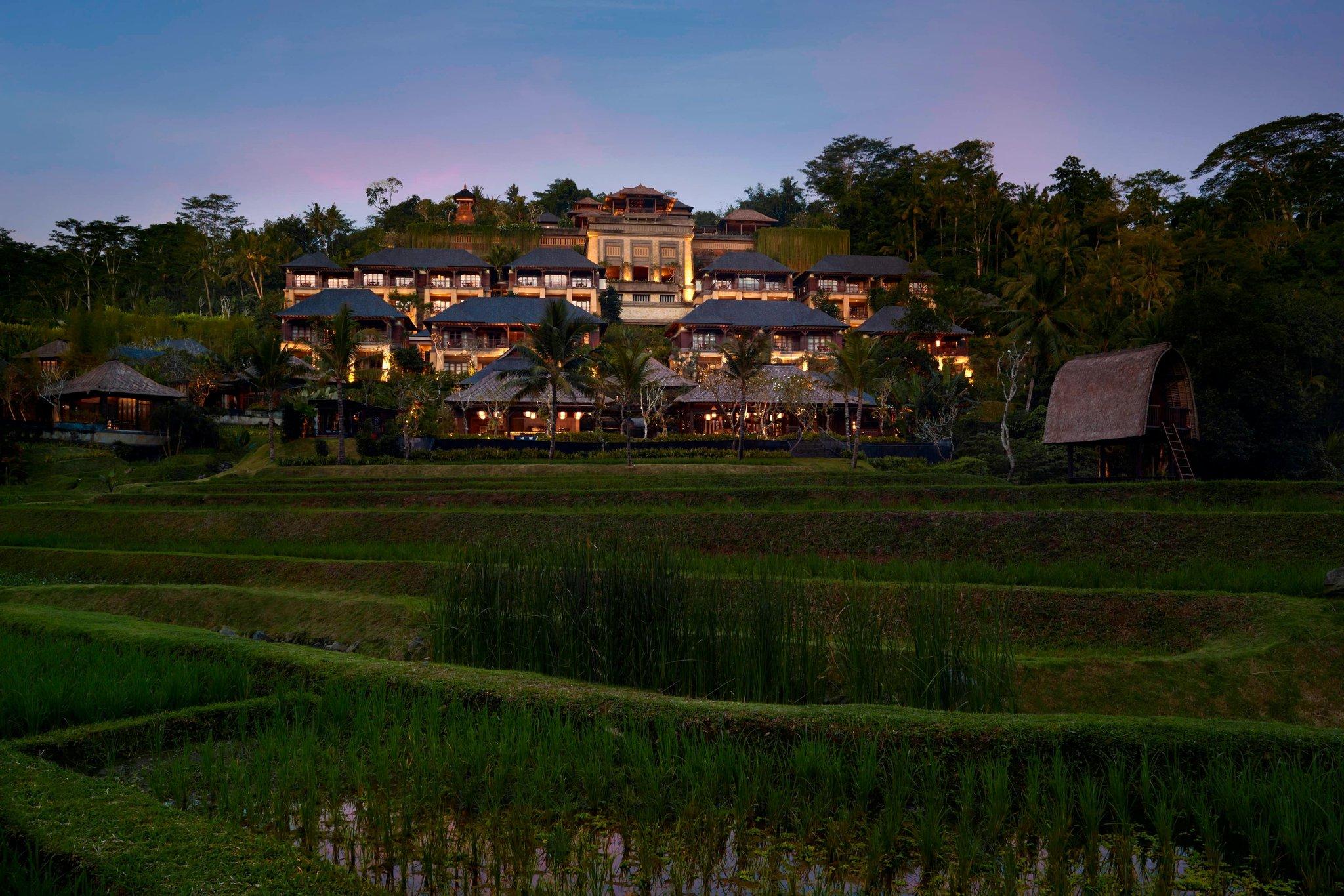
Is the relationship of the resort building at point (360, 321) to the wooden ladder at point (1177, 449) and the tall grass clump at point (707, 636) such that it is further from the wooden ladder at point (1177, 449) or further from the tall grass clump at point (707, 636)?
the tall grass clump at point (707, 636)

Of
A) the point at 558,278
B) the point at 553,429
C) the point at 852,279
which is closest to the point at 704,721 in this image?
the point at 553,429

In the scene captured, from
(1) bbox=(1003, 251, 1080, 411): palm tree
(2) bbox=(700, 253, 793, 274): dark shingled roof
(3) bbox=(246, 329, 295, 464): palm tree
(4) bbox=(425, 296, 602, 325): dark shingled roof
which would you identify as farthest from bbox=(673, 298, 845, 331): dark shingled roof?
(3) bbox=(246, 329, 295, 464): palm tree

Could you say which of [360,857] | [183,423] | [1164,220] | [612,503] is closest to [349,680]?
[360,857]

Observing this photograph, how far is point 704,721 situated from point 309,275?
74516mm

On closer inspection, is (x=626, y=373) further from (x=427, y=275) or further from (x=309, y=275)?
(x=309, y=275)

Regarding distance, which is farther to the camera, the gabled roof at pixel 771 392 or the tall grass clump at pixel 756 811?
the gabled roof at pixel 771 392

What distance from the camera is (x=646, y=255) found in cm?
8400

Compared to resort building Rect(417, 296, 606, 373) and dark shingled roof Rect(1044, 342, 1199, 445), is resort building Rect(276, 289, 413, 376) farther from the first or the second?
dark shingled roof Rect(1044, 342, 1199, 445)

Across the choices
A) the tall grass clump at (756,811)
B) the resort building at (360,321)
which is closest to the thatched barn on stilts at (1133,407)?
the tall grass clump at (756,811)

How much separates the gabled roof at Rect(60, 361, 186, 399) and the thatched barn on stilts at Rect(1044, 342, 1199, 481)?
42.0m

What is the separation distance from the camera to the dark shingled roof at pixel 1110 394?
26.4 meters

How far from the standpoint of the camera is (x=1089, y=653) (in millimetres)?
11117

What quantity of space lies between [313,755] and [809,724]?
136 inches

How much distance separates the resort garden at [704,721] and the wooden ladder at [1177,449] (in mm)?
11721
